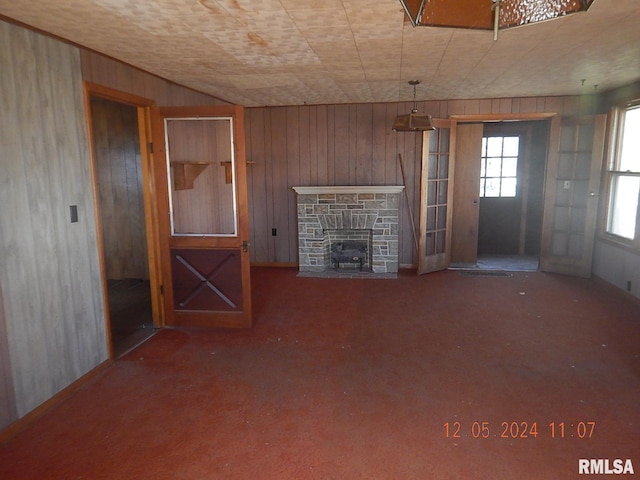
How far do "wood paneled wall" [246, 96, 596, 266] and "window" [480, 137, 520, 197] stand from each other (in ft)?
4.29

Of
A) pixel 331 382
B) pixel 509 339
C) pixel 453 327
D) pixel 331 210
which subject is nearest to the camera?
pixel 331 382

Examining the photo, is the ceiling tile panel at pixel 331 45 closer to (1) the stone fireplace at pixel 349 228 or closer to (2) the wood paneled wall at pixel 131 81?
(2) the wood paneled wall at pixel 131 81

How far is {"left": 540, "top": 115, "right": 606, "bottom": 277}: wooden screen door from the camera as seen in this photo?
5.36 metres

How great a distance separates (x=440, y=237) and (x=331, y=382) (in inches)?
144

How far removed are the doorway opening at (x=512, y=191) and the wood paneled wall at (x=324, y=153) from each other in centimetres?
130

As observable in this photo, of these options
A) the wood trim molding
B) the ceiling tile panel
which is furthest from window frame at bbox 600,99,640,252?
the wood trim molding

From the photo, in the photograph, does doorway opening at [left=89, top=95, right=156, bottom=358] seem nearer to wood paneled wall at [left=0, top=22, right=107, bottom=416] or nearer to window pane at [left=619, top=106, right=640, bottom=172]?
wood paneled wall at [left=0, top=22, right=107, bottom=416]

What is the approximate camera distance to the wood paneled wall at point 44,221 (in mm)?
2451

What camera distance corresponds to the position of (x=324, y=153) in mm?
6188

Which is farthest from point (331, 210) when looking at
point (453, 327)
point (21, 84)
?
point (21, 84)

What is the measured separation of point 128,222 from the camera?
5.59 metres

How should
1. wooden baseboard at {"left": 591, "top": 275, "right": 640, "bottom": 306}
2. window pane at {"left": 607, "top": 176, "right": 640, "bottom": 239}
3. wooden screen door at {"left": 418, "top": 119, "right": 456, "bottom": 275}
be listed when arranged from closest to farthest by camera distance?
wooden baseboard at {"left": 591, "top": 275, "right": 640, "bottom": 306}
window pane at {"left": 607, "top": 176, "right": 640, "bottom": 239}
wooden screen door at {"left": 418, "top": 119, "right": 456, "bottom": 275}

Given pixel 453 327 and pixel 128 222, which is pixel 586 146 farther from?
pixel 128 222

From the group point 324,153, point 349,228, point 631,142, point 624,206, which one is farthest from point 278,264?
point 631,142
